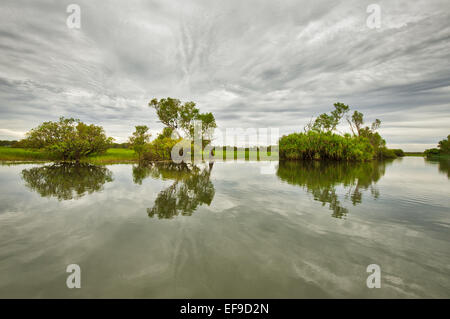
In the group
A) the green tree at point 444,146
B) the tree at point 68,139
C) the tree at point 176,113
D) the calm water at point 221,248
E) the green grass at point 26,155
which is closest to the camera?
the calm water at point 221,248

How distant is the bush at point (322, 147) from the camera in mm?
37688

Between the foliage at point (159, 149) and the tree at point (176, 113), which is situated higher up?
the tree at point (176, 113)

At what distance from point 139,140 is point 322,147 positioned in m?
34.8

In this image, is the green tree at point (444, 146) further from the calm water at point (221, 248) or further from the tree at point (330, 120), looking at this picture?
the calm water at point (221, 248)

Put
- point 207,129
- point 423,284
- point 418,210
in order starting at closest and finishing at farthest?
point 423,284 → point 418,210 → point 207,129

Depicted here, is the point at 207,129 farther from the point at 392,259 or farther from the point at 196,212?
the point at 392,259

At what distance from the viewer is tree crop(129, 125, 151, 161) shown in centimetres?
2894

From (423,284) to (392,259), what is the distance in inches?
28.6

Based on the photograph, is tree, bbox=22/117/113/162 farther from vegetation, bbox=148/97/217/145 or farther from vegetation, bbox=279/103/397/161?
vegetation, bbox=279/103/397/161

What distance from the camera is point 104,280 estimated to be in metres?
2.80

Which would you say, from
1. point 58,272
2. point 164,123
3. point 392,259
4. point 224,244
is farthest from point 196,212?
point 164,123

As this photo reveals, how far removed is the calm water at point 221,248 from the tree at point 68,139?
22.4 m

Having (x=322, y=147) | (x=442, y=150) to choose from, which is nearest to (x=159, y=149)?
(x=322, y=147)

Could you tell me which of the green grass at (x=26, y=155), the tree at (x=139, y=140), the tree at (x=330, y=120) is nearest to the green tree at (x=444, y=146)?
the tree at (x=330, y=120)
